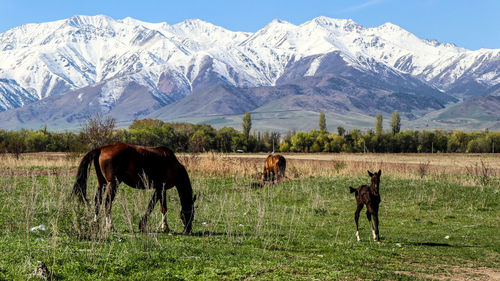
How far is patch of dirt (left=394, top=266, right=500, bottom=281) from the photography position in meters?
11.7

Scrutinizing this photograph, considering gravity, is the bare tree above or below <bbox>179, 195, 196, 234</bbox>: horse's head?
above

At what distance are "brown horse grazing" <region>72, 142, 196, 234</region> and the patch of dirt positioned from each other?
6.43 m

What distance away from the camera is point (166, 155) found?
1566 cm

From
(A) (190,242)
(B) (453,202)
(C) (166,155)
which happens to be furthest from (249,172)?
(A) (190,242)

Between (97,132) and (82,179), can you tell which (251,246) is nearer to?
(82,179)

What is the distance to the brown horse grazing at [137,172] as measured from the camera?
47.9 ft

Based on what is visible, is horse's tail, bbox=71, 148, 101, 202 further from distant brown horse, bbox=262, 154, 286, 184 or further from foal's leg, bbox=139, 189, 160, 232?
distant brown horse, bbox=262, 154, 286, 184

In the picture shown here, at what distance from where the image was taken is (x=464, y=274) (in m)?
12.2

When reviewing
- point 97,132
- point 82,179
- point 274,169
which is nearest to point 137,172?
point 82,179


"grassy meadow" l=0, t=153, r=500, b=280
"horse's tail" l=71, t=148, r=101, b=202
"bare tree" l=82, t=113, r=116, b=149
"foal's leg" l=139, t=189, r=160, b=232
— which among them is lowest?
"grassy meadow" l=0, t=153, r=500, b=280

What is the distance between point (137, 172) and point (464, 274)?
8.96 m

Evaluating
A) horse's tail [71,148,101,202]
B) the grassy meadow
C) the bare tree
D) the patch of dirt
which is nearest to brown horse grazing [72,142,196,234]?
horse's tail [71,148,101,202]

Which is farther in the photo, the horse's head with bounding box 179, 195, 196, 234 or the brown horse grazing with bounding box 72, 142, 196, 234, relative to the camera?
the horse's head with bounding box 179, 195, 196, 234

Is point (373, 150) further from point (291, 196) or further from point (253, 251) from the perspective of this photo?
point (253, 251)
